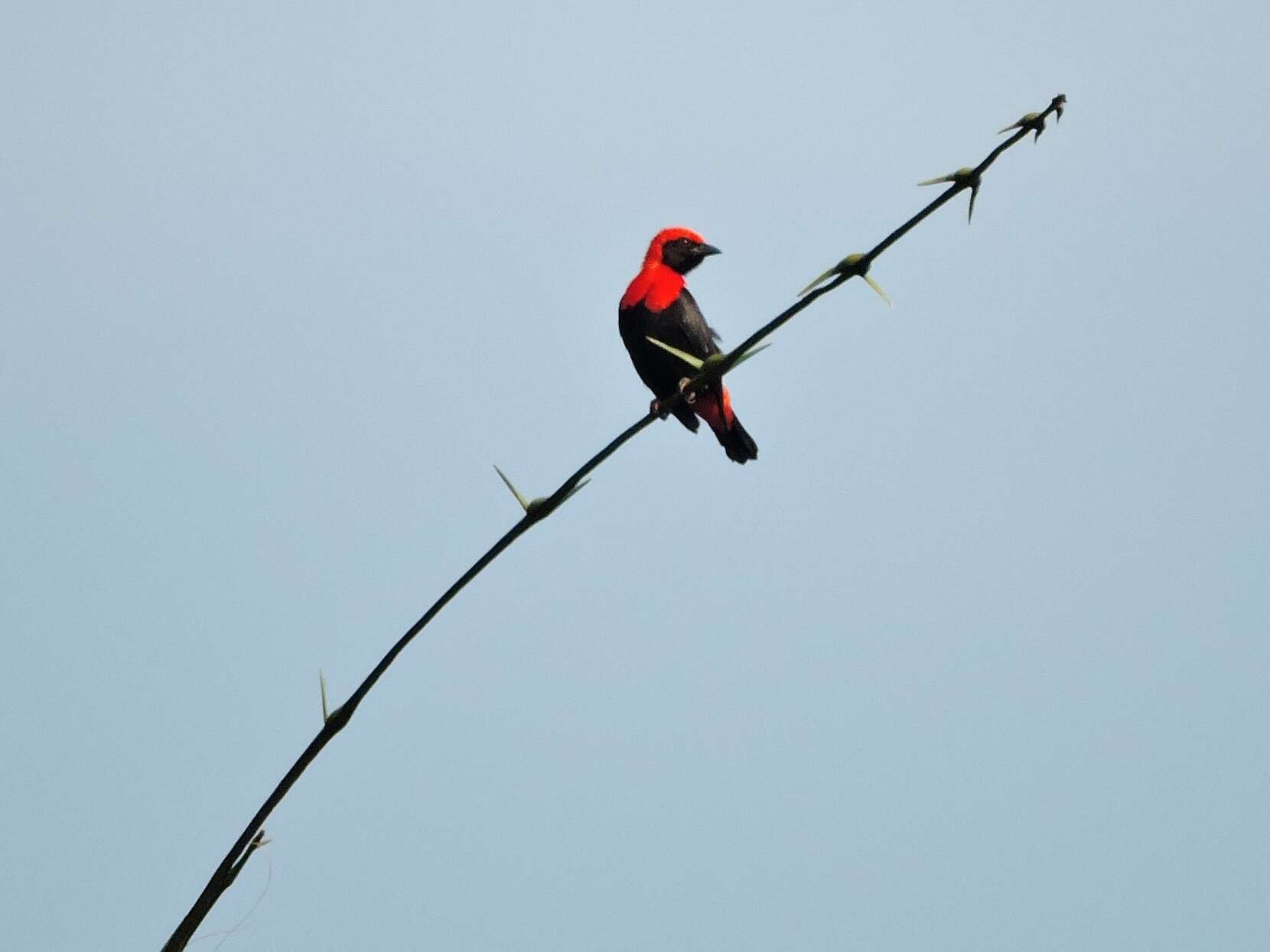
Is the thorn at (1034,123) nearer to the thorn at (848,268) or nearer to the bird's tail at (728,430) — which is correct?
the thorn at (848,268)

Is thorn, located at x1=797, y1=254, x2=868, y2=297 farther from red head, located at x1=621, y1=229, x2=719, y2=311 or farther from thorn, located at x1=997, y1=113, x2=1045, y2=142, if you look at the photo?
red head, located at x1=621, y1=229, x2=719, y2=311

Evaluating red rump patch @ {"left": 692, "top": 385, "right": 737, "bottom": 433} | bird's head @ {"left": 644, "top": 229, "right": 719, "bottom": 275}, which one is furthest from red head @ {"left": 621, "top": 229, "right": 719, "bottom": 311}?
red rump patch @ {"left": 692, "top": 385, "right": 737, "bottom": 433}

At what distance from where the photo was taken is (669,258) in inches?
270

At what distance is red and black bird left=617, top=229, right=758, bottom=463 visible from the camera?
6.31 m

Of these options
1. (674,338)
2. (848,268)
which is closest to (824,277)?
(848,268)

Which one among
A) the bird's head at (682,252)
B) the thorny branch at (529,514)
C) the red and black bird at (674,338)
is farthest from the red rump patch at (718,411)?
the thorny branch at (529,514)

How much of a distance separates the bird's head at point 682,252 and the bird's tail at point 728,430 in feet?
2.69

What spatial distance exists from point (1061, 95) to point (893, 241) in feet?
0.65

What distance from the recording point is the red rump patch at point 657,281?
6.46 metres

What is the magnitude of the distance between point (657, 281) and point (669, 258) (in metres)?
0.30

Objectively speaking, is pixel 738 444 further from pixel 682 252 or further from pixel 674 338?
pixel 682 252

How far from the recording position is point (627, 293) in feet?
21.9

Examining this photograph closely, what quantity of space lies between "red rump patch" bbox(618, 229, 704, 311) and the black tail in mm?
646

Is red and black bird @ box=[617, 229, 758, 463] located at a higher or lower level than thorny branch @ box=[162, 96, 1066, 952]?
higher
